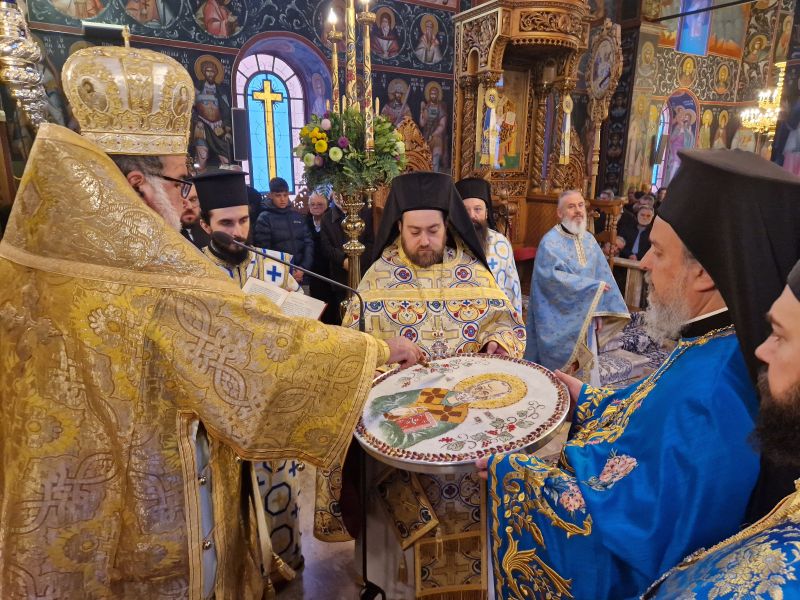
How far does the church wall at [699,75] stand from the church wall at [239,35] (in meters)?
5.31

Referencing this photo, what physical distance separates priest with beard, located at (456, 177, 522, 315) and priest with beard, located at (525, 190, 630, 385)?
0.82 meters

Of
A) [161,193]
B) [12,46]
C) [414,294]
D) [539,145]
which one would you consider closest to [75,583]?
[161,193]

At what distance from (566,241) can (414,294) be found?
288 centimetres

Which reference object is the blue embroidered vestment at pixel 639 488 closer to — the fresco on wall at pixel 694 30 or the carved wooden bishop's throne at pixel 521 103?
the carved wooden bishop's throne at pixel 521 103

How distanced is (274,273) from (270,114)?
318 inches

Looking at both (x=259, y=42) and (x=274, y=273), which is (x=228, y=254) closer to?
(x=274, y=273)

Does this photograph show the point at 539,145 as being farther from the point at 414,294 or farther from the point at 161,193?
the point at 161,193

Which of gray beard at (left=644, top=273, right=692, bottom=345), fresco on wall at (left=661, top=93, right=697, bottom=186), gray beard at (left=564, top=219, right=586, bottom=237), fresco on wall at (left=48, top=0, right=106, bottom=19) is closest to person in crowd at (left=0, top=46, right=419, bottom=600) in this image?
gray beard at (left=644, top=273, right=692, bottom=345)

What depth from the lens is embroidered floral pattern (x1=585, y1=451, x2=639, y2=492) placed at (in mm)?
1516

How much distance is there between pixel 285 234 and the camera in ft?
20.2

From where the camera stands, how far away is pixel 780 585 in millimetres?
900

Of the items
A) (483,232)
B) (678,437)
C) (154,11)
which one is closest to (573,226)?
(483,232)

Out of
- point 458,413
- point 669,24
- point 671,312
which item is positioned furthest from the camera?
point 669,24

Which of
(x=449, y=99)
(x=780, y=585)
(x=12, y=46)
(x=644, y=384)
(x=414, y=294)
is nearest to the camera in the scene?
(x=780, y=585)
